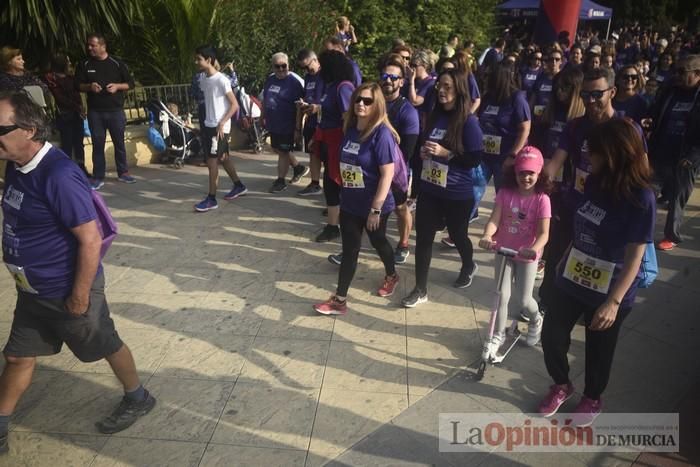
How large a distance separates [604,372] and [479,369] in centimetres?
77

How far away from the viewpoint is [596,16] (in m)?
16.8

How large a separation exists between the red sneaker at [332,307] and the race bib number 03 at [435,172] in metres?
1.18

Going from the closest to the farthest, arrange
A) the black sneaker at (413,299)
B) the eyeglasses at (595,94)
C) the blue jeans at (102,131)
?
the eyeglasses at (595,94), the black sneaker at (413,299), the blue jeans at (102,131)

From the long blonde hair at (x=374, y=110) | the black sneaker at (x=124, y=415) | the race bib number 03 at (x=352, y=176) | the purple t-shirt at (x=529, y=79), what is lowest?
the black sneaker at (x=124, y=415)

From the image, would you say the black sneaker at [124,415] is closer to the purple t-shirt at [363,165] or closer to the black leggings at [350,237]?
the black leggings at [350,237]

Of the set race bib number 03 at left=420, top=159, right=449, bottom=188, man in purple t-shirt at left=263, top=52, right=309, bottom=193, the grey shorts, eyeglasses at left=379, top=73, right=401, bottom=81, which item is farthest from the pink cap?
man in purple t-shirt at left=263, top=52, right=309, bottom=193

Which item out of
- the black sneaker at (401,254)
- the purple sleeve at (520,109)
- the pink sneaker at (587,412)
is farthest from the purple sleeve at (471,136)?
the pink sneaker at (587,412)

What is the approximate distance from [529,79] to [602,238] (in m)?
6.01

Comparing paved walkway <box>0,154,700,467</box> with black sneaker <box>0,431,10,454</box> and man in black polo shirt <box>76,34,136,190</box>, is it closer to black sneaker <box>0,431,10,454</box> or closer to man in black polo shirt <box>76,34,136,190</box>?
black sneaker <box>0,431,10,454</box>

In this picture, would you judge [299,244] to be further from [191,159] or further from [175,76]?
[175,76]

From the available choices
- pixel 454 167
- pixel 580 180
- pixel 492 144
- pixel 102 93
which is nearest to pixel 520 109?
pixel 492 144

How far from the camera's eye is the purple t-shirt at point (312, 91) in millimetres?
6160

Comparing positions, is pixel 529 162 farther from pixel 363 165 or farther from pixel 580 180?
pixel 363 165

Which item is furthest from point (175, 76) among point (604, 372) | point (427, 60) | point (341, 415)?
point (604, 372)
